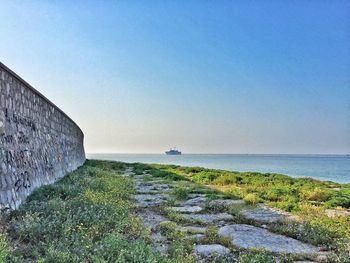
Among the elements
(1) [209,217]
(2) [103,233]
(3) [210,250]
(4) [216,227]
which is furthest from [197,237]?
(1) [209,217]

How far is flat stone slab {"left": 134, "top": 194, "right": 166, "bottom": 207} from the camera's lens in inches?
324

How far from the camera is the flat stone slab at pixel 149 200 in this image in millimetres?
8232

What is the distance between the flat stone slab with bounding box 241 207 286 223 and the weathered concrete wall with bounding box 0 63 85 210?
4.26 metres

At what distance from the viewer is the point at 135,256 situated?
12.3ft

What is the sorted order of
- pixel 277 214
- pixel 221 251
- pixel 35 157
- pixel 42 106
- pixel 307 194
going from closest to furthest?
pixel 221 251 → pixel 277 214 → pixel 35 157 → pixel 307 194 → pixel 42 106

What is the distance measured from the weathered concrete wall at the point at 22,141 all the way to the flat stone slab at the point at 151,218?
86.5 inches

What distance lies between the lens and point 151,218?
6.68 m

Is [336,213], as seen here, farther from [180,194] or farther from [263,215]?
[180,194]

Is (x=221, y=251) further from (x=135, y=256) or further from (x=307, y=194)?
(x=307, y=194)

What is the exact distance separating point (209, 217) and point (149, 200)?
226 cm

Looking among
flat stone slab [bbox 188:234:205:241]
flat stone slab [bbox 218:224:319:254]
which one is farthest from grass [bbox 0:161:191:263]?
flat stone slab [bbox 218:224:319:254]

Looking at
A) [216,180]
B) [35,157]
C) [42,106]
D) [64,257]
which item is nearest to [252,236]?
[64,257]

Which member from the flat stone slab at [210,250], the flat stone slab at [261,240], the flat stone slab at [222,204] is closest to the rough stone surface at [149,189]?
the flat stone slab at [222,204]

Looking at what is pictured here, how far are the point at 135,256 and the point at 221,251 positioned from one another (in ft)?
4.42
